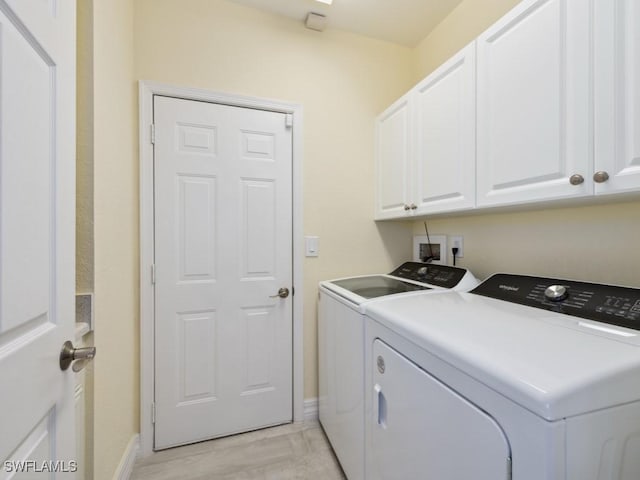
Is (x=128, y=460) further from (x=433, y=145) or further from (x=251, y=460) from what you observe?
(x=433, y=145)

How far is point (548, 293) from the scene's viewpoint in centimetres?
108

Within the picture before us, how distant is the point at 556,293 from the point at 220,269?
1.68 m

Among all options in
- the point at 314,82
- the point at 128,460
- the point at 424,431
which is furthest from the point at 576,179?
the point at 128,460

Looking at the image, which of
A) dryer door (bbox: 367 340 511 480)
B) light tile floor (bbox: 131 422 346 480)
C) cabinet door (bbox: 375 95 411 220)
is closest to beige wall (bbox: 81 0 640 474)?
cabinet door (bbox: 375 95 411 220)

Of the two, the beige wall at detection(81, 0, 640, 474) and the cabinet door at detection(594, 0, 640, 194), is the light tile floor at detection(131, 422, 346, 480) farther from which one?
the cabinet door at detection(594, 0, 640, 194)

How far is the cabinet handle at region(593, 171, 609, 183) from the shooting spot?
0.83m

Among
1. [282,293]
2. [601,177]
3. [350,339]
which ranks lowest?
[350,339]

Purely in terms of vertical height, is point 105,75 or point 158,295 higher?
point 105,75

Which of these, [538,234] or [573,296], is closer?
[573,296]

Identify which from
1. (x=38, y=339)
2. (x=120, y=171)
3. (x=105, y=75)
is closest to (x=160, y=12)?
(x=105, y=75)

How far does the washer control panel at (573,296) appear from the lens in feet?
2.83

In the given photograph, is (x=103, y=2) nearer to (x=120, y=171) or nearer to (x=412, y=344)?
(x=120, y=171)

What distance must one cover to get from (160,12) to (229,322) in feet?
6.27

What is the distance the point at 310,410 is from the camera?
1.95 meters
